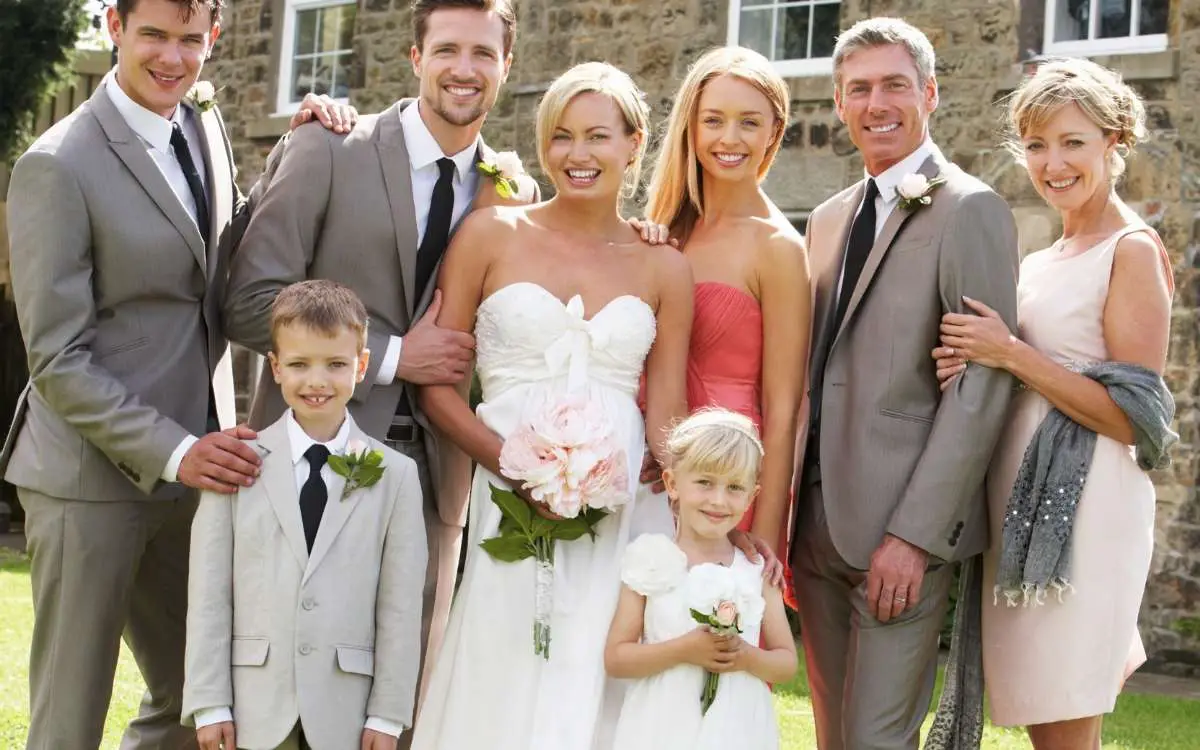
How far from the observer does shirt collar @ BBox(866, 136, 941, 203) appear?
4.46m

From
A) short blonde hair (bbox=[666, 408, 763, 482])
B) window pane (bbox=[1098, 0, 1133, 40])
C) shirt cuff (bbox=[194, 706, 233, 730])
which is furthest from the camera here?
window pane (bbox=[1098, 0, 1133, 40])

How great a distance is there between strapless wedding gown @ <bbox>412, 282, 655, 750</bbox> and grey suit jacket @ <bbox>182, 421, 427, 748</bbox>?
33cm

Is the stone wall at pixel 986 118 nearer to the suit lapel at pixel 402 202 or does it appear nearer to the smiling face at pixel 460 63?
the smiling face at pixel 460 63

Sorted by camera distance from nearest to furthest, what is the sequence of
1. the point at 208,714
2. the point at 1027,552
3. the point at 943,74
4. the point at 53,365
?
the point at 208,714, the point at 53,365, the point at 1027,552, the point at 943,74

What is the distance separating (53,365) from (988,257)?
2685mm

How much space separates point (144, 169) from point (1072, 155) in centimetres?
277

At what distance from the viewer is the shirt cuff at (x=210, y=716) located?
3.66 metres

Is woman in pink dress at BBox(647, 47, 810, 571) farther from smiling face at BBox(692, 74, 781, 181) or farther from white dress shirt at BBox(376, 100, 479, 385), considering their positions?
white dress shirt at BBox(376, 100, 479, 385)

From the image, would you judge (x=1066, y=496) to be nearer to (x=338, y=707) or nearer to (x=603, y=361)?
(x=603, y=361)

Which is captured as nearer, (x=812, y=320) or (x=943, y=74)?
(x=812, y=320)

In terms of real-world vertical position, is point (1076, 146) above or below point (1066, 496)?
above

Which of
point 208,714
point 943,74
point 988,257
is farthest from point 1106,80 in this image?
point 943,74

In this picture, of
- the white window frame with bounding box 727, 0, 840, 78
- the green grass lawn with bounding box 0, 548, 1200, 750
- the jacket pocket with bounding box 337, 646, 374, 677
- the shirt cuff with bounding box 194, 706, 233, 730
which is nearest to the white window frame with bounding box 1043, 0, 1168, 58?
the white window frame with bounding box 727, 0, 840, 78

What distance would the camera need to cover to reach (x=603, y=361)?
422 cm
